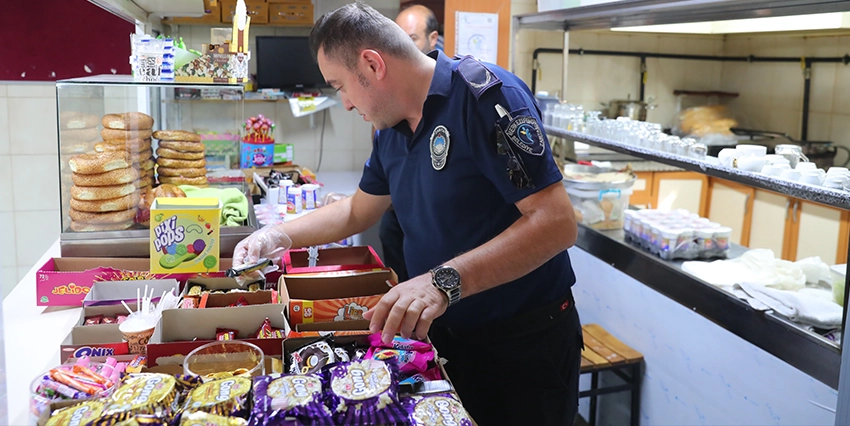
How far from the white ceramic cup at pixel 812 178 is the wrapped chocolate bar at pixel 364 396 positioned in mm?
1663

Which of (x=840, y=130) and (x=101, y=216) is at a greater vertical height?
(x=840, y=130)

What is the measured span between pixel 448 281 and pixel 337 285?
45 cm

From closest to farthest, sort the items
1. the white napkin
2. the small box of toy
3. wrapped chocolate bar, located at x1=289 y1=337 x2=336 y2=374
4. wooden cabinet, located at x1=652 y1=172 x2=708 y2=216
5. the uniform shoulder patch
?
wrapped chocolate bar, located at x1=289 y1=337 x2=336 y2=374, the uniform shoulder patch, the small box of toy, the white napkin, wooden cabinet, located at x1=652 y1=172 x2=708 y2=216

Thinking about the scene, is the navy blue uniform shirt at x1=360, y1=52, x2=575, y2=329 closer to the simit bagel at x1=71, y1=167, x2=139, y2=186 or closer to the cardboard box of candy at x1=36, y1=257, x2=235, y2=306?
the cardboard box of candy at x1=36, y1=257, x2=235, y2=306

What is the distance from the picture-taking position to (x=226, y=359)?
1.29 metres

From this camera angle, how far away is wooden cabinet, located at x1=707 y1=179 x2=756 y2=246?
4.27m

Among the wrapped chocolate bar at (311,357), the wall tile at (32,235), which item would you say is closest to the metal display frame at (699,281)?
the wrapped chocolate bar at (311,357)

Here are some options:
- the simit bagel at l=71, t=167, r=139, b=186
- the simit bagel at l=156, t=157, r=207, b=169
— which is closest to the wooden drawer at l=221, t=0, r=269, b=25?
the simit bagel at l=156, t=157, r=207, b=169

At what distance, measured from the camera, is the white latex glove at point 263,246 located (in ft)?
6.09

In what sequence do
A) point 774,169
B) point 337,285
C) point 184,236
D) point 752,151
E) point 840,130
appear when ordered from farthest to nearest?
point 840,130 < point 752,151 < point 774,169 < point 184,236 < point 337,285

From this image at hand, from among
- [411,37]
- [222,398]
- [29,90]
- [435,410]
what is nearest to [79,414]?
[222,398]

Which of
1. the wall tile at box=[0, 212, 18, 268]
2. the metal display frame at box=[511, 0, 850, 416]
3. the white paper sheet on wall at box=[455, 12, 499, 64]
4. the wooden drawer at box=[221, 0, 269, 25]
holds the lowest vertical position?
the wall tile at box=[0, 212, 18, 268]

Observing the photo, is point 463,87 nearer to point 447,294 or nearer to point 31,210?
point 447,294

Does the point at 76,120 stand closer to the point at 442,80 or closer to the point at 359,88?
the point at 359,88
